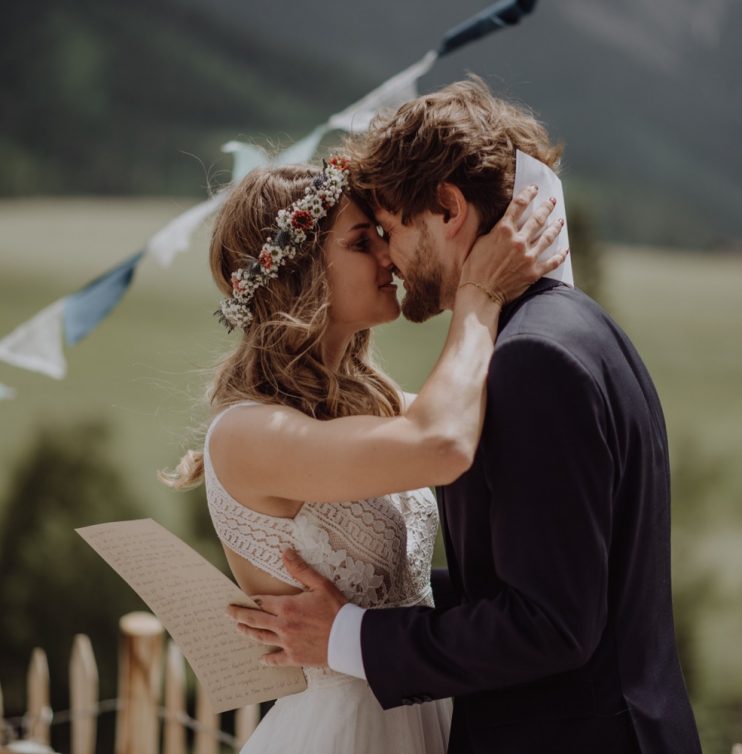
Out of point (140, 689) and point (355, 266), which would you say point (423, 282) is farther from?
point (140, 689)

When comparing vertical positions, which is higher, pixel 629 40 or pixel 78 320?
pixel 629 40

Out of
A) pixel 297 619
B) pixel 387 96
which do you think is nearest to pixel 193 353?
pixel 387 96

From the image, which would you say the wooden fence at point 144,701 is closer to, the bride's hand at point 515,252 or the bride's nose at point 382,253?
the bride's nose at point 382,253

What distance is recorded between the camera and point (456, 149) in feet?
5.73

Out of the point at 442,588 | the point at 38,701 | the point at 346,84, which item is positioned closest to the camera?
the point at 442,588

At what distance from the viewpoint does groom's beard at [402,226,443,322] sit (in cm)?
184

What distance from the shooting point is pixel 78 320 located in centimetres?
307

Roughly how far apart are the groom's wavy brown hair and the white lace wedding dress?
1.78ft

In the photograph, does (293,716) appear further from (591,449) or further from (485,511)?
(591,449)

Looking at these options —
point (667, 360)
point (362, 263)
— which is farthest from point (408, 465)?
point (667, 360)

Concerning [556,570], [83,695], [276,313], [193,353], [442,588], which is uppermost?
[276,313]

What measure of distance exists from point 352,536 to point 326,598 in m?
0.15

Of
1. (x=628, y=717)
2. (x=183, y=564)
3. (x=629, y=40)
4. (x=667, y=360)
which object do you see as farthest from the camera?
(x=629, y=40)

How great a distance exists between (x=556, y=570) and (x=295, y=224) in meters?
0.83
